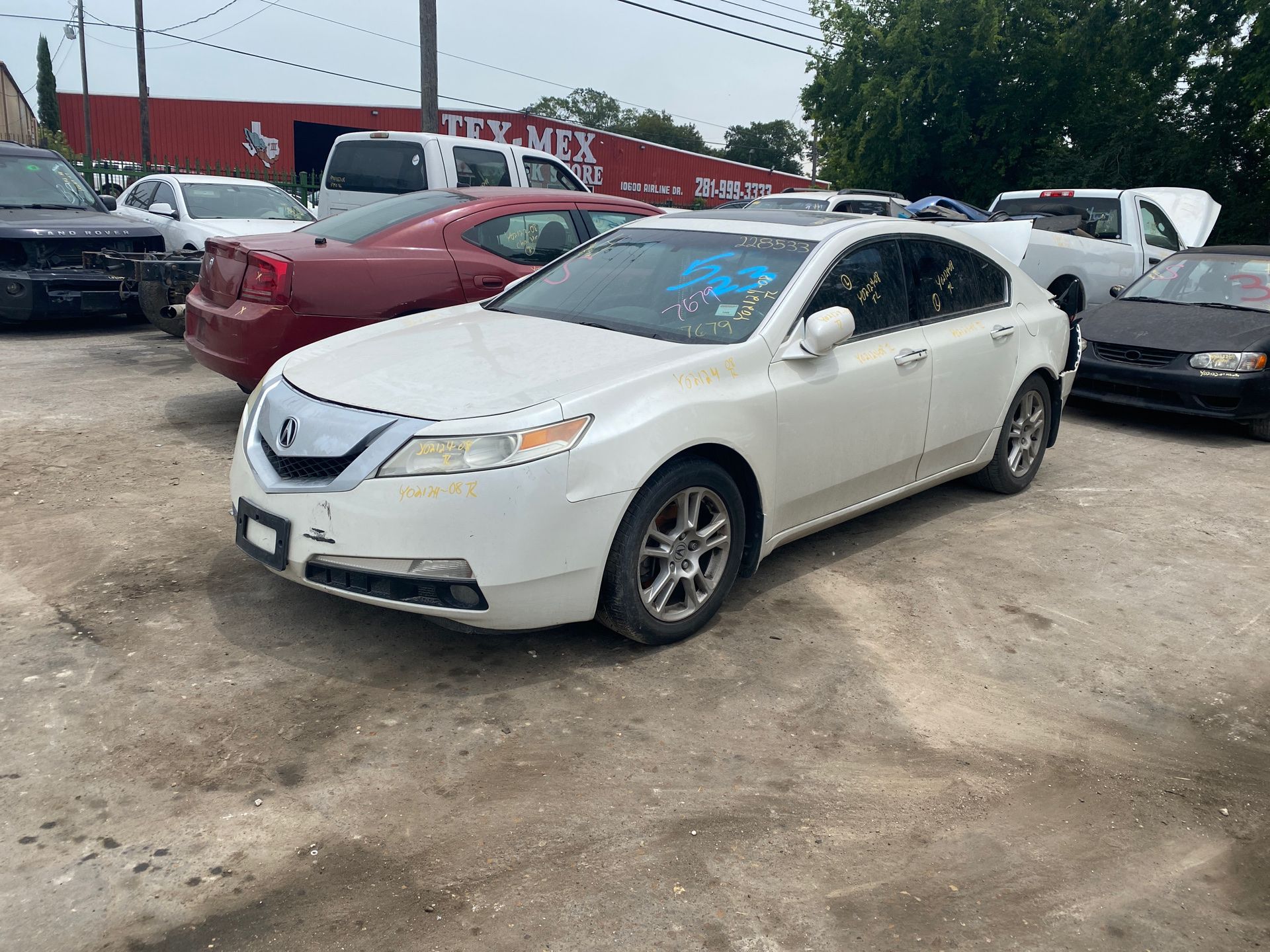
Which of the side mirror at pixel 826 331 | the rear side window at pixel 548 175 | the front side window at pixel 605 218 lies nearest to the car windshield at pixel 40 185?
the rear side window at pixel 548 175

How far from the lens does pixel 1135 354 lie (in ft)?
27.4

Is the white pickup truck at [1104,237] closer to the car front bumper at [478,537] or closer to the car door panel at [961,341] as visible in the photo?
the car door panel at [961,341]

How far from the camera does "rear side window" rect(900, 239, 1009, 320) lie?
516 cm

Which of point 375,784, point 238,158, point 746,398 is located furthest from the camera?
point 238,158

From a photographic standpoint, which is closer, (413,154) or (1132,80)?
(413,154)

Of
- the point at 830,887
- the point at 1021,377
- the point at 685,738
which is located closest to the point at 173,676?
the point at 685,738

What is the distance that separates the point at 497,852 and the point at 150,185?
469 inches

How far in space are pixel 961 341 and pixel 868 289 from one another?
0.75 metres

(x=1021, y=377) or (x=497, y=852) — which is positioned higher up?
(x=1021, y=377)

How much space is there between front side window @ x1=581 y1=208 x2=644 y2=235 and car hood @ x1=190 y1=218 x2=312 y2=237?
4.52m

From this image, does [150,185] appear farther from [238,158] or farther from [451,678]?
[238,158]

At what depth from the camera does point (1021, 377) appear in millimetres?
5777

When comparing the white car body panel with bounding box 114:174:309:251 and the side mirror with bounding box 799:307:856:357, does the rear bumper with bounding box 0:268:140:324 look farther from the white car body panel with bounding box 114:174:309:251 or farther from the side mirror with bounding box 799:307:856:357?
the side mirror with bounding box 799:307:856:357

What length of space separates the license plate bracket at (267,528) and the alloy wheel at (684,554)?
4.10 ft
